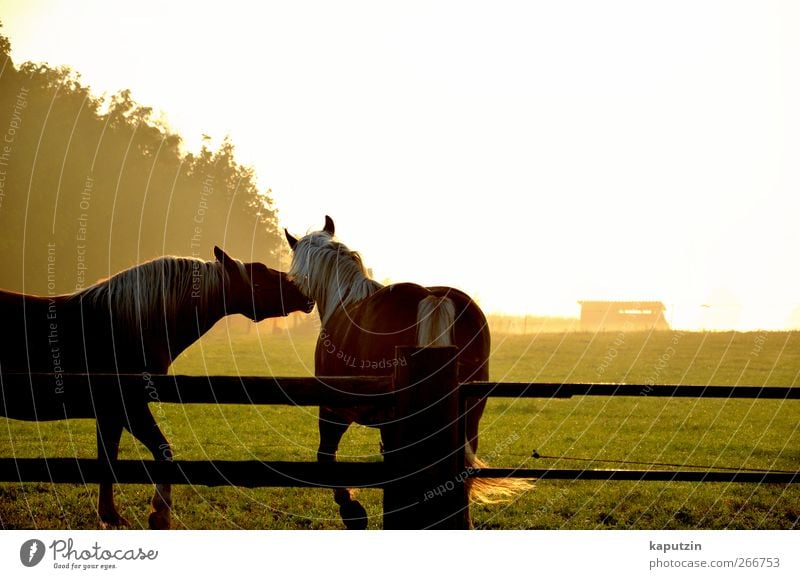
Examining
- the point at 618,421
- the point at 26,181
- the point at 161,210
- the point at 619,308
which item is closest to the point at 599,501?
the point at 618,421

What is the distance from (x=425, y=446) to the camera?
4.08 meters

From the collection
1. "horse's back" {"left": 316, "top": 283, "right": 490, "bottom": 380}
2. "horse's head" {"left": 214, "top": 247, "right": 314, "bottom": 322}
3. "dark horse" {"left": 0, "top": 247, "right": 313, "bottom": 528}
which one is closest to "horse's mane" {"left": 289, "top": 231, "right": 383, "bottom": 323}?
"horse's head" {"left": 214, "top": 247, "right": 314, "bottom": 322}

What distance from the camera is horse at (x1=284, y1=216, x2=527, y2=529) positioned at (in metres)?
6.07

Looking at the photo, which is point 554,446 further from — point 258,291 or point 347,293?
point 258,291

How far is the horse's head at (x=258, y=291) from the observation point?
6.73 meters

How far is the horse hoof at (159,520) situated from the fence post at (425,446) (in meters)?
2.11

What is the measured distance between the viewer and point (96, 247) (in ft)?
97.2

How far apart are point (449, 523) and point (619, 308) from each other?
120 ft

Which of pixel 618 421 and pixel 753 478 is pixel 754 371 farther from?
pixel 753 478

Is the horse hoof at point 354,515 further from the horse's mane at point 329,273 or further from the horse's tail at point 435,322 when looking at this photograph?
the horse's mane at point 329,273

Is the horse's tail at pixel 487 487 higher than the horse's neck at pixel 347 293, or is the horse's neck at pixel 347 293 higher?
the horse's neck at pixel 347 293

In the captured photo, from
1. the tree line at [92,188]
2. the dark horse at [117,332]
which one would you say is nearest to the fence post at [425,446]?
the dark horse at [117,332]

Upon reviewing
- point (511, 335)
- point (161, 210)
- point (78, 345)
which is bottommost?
point (511, 335)

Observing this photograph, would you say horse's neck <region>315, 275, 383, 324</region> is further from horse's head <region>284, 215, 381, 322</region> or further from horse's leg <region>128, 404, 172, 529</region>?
horse's leg <region>128, 404, 172, 529</region>
